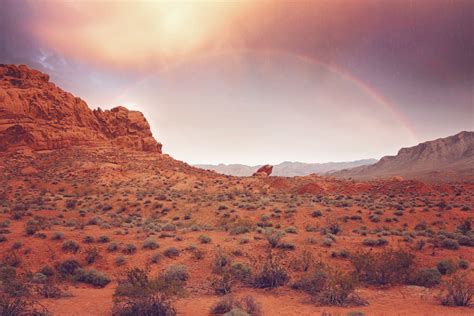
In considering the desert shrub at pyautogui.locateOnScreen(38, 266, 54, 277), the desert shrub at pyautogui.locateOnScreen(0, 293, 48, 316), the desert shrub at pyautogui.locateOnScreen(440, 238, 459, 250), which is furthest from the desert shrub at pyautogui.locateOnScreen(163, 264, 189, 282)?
the desert shrub at pyautogui.locateOnScreen(440, 238, 459, 250)

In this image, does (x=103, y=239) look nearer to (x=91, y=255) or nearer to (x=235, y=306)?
(x=91, y=255)

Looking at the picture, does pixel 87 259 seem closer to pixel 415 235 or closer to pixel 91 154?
pixel 415 235

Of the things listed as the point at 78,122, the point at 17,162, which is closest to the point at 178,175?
the point at 17,162

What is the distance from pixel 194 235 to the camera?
16.9m

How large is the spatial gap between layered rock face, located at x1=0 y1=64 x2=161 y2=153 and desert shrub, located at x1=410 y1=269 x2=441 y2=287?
65.1 m

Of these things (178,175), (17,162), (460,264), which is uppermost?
(17,162)

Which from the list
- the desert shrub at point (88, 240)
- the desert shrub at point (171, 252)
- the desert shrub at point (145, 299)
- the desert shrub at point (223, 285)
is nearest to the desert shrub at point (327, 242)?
the desert shrub at point (223, 285)

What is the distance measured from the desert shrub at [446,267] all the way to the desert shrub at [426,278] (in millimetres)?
1047

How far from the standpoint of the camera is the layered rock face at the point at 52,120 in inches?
2191

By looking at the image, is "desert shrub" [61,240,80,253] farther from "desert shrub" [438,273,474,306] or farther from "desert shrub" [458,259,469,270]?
Answer: "desert shrub" [458,259,469,270]

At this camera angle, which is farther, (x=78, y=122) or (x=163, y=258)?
(x=78, y=122)

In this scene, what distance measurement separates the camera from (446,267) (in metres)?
11.1

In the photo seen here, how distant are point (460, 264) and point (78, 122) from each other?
7359cm

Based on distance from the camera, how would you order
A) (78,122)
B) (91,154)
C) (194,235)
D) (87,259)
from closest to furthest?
1. (87,259)
2. (194,235)
3. (91,154)
4. (78,122)
